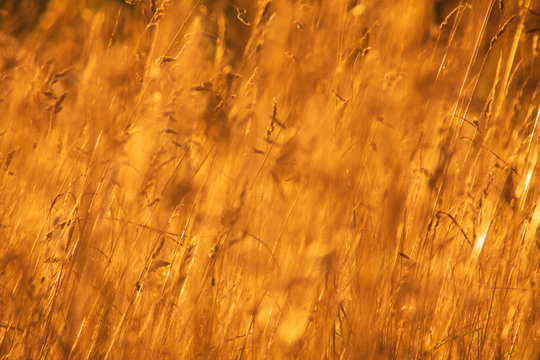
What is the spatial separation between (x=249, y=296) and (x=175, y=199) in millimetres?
259

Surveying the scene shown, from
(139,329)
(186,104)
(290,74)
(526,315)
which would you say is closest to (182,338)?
(139,329)

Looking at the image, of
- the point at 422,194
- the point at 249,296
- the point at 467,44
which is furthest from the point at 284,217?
the point at 467,44

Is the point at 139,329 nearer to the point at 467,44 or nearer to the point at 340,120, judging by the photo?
the point at 340,120

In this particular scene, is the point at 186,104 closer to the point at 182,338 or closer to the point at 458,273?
the point at 182,338

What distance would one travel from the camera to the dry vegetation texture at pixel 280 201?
1053mm

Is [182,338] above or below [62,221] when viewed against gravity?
below

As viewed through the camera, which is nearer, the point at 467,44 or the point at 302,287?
the point at 302,287

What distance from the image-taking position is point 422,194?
46.1 inches

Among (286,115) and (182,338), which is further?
(286,115)

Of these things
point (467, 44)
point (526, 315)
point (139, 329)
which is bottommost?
point (139, 329)

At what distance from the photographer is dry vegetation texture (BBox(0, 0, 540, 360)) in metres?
1.05

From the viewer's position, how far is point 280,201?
3.99ft

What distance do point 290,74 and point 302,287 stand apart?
0.49 metres

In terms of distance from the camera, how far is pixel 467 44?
1.17 meters
